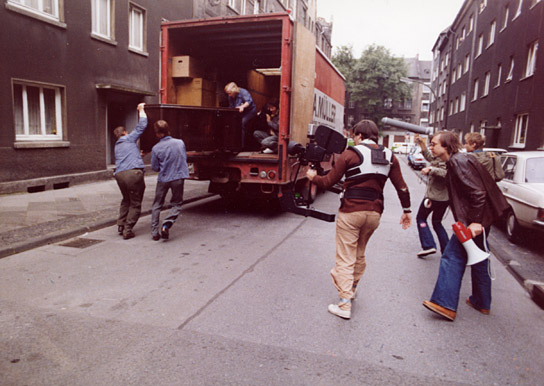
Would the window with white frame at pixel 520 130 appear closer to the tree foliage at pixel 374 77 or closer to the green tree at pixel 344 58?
the tree foliage at pixel 374 77

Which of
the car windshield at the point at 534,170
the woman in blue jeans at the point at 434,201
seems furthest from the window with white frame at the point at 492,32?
the woman in blue jeans at the point at 434,201

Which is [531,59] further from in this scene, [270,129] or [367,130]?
[367,130]

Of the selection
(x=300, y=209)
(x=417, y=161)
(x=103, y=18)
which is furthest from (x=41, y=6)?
(x=417, y=161)

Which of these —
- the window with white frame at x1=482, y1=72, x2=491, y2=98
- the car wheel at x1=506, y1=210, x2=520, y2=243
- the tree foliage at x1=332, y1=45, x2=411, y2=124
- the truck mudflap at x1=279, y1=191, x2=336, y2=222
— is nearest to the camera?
the truck mudflap at x1=279, y1=191, x2=336, y2=222

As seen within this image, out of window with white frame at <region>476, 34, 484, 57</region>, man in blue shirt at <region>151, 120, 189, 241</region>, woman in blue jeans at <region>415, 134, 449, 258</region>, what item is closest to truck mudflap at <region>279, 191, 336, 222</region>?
woman in blue jeans at <region>415, 134, 449, 258</region>

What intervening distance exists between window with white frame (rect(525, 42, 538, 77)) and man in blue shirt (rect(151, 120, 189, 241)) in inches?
604

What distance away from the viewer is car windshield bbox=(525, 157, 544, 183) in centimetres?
712

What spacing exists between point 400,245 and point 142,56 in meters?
11.6

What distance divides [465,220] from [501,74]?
1947cm

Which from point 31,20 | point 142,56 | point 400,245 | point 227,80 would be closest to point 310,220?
point 400,245

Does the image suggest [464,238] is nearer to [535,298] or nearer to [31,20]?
[535,298]

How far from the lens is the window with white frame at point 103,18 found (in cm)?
1263

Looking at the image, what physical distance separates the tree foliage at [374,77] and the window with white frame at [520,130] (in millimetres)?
37709

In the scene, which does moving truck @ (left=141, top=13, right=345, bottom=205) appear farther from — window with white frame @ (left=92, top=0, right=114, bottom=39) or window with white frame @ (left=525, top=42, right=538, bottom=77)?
window with white frame @ (left=525, top=42, right=538, bottom=77)
